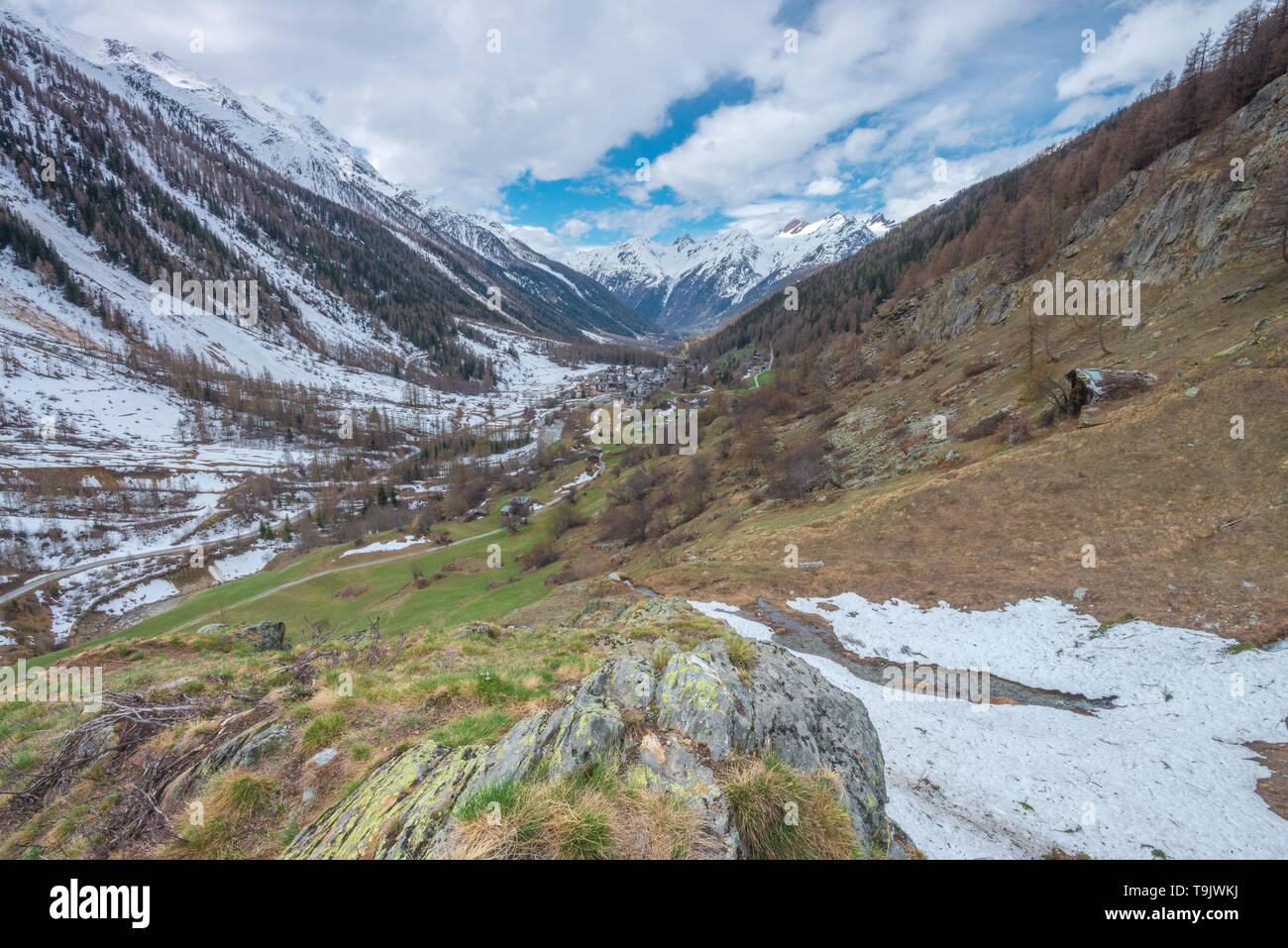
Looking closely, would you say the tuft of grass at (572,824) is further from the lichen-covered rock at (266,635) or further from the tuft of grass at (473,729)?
the lichen-covered rock at (266,635)

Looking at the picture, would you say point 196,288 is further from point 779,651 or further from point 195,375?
point 779,651

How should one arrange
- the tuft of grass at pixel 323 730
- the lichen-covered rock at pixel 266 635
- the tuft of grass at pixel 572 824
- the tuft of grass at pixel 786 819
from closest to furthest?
the tuft of grass at pixel 572 824
the tuft of grass at pixel 786 819
the tuft of grass at pixel 323 730
the lichen-covered rock at pixel 266 635

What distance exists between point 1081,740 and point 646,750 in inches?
465

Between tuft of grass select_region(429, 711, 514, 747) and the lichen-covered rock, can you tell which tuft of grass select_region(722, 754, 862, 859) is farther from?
the lichen-covered rock

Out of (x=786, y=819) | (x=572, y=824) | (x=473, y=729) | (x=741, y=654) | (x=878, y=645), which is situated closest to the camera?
(x=572, y=824)

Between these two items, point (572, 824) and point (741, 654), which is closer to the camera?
point (572, 824)

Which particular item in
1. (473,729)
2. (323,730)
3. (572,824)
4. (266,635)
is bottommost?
(266,635)

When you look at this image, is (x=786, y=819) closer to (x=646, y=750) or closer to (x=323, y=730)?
(x=646, y=750)

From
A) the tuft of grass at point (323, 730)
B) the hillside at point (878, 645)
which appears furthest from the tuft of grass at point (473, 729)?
the tuft of grass at point (323, 730)

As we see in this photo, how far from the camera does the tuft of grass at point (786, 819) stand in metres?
4.42

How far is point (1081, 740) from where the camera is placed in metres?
10.5

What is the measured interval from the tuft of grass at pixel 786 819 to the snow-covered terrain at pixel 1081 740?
14.6 feet

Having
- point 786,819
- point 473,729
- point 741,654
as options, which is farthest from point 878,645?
point 473,729

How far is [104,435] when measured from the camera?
116 metres
